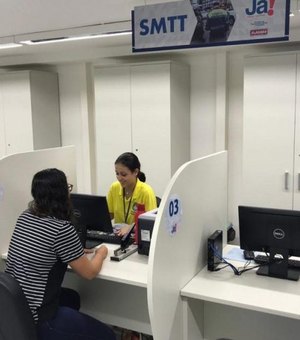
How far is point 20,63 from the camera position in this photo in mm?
5379

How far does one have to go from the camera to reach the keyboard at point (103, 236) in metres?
2.62

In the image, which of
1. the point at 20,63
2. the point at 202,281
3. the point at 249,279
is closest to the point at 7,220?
the point at 202,281

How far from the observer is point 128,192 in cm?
306

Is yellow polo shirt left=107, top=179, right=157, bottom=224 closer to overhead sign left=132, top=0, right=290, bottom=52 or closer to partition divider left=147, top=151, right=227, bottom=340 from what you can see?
partition divider left=147, top=151, right=227, bottom=340

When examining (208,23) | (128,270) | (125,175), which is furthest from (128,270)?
(208,23)

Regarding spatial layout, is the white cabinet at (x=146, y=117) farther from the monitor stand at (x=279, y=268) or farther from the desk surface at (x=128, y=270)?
the monitor stand at (x=279, y=268)

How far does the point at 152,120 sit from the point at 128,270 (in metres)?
2.50

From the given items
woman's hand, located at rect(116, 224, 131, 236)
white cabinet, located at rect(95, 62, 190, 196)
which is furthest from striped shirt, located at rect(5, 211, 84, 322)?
white cabinet, located at rect(95, 62, 190, 196)

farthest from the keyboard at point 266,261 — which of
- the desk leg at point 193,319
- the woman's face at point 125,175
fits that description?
the woman's face at point 125,175

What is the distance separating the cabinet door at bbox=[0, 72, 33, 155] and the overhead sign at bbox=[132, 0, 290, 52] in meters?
2.79

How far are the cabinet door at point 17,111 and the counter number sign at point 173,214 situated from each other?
353cm

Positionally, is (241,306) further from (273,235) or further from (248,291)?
(273,235)

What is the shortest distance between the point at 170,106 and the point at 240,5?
2.01 metres

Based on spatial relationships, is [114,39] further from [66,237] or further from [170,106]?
[66,237]
